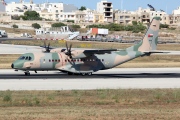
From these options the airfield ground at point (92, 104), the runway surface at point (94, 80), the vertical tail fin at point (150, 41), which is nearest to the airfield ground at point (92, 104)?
the airfield ground at point (92, 104)

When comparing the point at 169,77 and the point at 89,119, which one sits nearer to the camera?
the point at 89,119

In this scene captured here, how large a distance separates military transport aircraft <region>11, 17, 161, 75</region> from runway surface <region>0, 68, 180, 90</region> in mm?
786

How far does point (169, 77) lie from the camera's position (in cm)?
4612

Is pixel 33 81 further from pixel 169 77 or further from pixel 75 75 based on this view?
pixel 169 77

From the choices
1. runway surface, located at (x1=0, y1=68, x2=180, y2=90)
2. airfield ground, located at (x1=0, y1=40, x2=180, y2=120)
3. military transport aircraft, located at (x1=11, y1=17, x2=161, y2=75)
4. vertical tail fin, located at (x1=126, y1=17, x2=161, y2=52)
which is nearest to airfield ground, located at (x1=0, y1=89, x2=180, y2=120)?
airfield ground, located at (x1=0, y1=40, x2=180, y2=120)

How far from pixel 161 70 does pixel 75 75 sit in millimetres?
10141

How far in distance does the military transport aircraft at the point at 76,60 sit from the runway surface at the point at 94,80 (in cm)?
79

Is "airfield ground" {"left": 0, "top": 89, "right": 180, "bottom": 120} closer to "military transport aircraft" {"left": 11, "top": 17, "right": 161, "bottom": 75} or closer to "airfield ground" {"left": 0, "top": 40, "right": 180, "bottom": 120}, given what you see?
"airfield ground" {"left": 0, "top": 40, "right": 180, "bottom": 120}

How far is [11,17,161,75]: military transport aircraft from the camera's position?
153 ft

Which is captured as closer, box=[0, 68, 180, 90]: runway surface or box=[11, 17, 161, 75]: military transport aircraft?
box=[0, 68, 180, 90]: runway surface

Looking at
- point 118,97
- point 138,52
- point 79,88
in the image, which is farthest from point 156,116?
point 138,52

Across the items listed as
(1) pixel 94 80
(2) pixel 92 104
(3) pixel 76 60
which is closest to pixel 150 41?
(3) pixel 76 60

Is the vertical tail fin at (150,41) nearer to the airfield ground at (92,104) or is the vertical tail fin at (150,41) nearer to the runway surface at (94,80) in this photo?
the runway surface at (94,80)

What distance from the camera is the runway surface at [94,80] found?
128 feet
